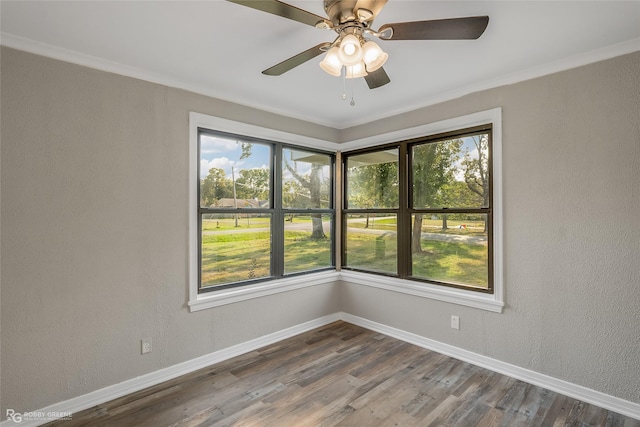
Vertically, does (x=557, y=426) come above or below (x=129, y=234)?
below

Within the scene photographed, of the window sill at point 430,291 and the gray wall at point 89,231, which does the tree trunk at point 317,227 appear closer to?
the window sill at point 430,291

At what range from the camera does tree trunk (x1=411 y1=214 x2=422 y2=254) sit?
350cm

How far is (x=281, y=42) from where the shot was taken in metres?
2.14

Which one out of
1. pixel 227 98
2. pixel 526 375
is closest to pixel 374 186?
pixel 227 98

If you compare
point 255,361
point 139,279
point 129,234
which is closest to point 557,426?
point 255,361

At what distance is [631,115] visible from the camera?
220 centimetres

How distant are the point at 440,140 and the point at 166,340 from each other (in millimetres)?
3234

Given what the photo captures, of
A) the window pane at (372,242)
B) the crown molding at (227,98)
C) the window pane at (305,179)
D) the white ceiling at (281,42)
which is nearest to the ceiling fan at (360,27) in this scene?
the white ceiling at (281,42)

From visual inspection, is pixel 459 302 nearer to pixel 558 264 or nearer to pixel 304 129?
pixel 558 264

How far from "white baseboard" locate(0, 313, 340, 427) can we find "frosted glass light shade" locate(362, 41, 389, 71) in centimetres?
279

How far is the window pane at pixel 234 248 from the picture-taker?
3.08 metres

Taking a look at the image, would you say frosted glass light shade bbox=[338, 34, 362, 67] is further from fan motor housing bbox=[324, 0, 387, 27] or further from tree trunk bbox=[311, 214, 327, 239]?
tree trunk bbox=[311, 214, 327, 239]

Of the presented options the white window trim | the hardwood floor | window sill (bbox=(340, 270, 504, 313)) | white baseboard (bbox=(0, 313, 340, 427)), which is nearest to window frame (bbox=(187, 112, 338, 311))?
the white window trim

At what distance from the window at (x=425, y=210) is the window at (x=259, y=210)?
421 millimetres
